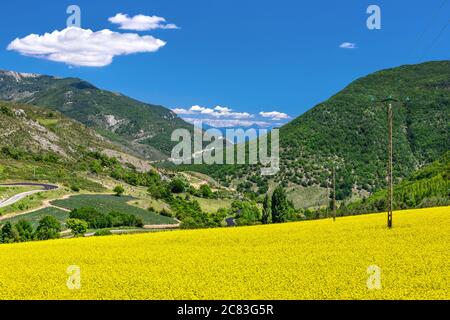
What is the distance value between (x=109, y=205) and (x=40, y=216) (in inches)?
1075

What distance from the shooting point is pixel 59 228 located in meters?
83.6

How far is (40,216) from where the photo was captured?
93.8 m

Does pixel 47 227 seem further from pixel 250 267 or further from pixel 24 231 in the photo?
pixel 250 267

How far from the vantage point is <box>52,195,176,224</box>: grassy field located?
112 metres

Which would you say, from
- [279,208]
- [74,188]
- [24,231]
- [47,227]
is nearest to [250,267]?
[24,231]

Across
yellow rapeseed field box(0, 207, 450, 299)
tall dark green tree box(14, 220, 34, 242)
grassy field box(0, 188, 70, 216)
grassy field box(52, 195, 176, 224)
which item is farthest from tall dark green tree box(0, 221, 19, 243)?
yellow rapeseed field box(0, 207, 450, 299)

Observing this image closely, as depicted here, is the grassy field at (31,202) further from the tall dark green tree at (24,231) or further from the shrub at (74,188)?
the tall dark green tree at (24,231)

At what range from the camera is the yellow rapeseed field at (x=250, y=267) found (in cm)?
2016

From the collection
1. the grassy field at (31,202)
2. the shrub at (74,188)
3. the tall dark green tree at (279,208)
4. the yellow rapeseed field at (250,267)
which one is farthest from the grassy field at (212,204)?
the yellow rapeseed field at (250,267)

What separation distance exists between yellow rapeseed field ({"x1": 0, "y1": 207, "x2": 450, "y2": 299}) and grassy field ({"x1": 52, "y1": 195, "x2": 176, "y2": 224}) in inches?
2960

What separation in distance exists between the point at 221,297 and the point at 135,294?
387cm

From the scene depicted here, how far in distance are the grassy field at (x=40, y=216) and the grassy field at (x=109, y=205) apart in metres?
6.26

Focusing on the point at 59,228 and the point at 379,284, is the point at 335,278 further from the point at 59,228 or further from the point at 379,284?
the point at 59,228
